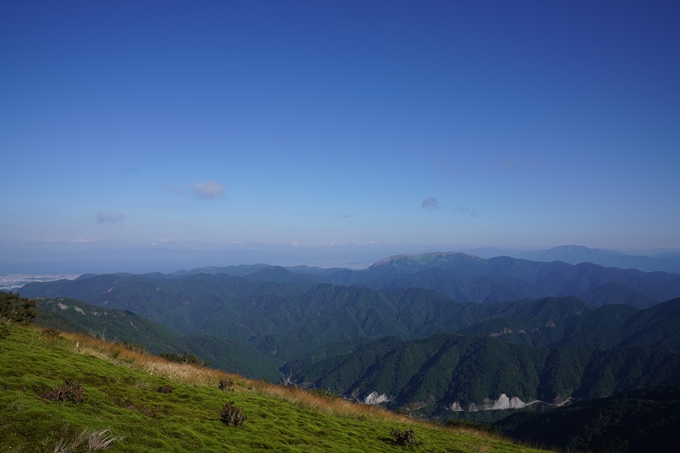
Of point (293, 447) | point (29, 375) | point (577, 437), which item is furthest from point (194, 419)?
point (577, 437)

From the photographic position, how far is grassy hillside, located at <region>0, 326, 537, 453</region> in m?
8.13

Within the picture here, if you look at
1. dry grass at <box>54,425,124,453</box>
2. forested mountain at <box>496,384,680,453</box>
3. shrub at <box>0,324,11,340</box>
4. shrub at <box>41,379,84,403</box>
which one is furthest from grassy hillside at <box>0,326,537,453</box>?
forested mountain at <box>496,384,680,453</box>

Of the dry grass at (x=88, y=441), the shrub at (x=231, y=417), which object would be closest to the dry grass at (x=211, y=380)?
the shrub at (x=231, y=417)

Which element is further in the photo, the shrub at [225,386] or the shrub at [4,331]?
the shrub at [225,386]

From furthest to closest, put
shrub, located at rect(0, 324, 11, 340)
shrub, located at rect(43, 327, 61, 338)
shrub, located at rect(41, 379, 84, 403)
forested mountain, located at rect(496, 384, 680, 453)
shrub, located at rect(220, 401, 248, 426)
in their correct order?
forested mountain, located at rect(496, 384, 680, 453) → shrub, located at rect(43, 327, 61, 338) → shrub, located at rect(0, 324, 11, 340) → shrub, located at rect(220, 401, 248, 426) → shrub, located at rect(41, 379, 84, 403)

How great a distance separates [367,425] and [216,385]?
23.8ft

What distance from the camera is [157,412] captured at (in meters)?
10.9

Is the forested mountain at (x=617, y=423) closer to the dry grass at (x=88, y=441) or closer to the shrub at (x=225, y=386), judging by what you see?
the shrub at (x=225, y=386)

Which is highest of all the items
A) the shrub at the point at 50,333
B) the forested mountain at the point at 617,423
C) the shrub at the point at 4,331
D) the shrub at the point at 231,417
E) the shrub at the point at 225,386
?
the shrub at the point at 4,331

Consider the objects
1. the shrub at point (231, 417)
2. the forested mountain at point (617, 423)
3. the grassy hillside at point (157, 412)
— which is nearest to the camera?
the grassy hillside at point (157, 412)

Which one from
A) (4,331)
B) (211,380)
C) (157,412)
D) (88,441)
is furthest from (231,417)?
(4,331)

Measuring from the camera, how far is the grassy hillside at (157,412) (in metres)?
8.13

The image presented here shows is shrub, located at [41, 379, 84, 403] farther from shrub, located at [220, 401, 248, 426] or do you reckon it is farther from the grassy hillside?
shrub, located at [220, 401, 248, 426]

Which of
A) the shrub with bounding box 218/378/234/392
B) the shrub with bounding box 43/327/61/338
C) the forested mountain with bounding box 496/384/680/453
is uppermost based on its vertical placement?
the shrub with bounding box 43/327/61/338
